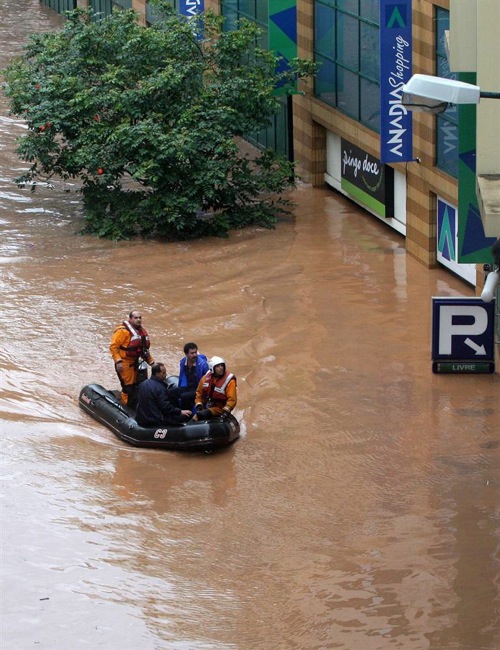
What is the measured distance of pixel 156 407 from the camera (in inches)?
655

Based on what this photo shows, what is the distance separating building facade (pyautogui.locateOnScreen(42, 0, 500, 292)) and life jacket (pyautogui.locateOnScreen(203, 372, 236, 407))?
4778 millimetres

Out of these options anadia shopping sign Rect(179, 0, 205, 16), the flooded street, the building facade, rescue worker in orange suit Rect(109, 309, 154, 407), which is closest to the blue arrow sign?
the flooded street

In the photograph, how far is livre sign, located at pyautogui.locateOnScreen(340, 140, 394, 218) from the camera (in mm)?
26203

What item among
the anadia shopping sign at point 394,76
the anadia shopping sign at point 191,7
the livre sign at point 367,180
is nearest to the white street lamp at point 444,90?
the anadia shopping sign at point 394,76

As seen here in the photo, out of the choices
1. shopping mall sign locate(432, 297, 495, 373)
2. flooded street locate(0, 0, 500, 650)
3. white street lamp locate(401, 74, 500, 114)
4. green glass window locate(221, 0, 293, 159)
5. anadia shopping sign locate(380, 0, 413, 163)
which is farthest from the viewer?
green glass window locate(221, 0, 293, 159)

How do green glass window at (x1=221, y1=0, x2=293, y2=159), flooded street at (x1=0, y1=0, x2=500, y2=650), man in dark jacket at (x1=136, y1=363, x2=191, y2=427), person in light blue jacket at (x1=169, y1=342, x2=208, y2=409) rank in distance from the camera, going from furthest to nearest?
green glass window at (x1=221, y1=0, x2=293, y2=159) → person in light blue jacket at (x1=169, y1=342, x2=208, y2=409) → man in dark jacket at (x1=136, y1=363, x2=191, y2=427) → flooded street at (x1=0, y1=0, x2=500, y2=650)

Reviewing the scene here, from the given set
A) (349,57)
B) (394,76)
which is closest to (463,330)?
(394,76)

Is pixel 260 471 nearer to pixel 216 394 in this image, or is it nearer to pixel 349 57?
pixel 216 394

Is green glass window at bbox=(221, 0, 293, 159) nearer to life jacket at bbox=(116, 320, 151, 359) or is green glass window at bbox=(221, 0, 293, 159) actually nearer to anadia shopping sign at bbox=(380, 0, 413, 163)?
anadia shopping sign at bbox=(380, 0, 413, 163)

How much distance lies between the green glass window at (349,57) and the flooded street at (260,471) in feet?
10.6

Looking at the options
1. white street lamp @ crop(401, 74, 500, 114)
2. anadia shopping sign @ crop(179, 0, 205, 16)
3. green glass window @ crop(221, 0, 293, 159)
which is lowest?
green glass window @ crop(221, 0, 293, 159)

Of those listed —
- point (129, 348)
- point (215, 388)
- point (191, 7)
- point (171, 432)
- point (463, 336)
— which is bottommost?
point (171, 432)

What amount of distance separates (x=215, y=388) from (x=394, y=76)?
30.6ft

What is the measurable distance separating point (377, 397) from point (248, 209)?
10130 millimetres
